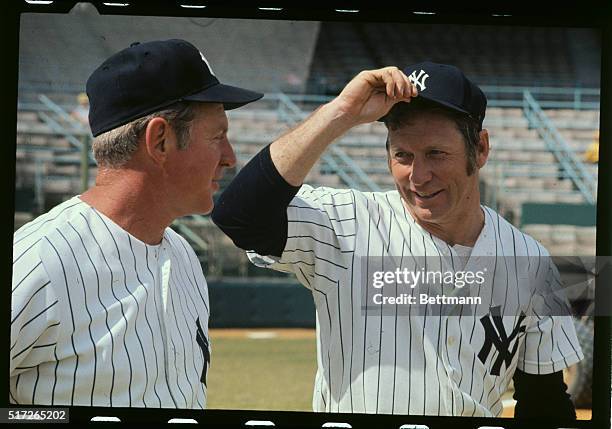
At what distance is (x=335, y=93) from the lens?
268 centimetres

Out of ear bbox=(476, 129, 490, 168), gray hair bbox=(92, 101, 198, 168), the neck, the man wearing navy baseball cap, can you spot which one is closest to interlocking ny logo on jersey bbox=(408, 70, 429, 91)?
ear bbox=(476, 129, 490, 168)

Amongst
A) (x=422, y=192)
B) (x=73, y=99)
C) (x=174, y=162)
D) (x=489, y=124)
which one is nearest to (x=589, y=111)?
(x=489, y=124)

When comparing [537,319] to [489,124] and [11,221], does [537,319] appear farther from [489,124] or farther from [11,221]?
[11,221]

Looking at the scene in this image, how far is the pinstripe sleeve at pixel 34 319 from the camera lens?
6.13ft

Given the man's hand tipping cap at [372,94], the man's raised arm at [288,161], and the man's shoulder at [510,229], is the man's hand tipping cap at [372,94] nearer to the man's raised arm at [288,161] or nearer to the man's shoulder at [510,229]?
the man's raised arm at [288,161]

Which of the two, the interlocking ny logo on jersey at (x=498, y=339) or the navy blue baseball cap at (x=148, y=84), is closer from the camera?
the navy blue baseball cap at (x=148, y=84)

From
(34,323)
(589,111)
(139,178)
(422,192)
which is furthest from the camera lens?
(589,111)

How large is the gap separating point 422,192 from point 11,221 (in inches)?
43.6

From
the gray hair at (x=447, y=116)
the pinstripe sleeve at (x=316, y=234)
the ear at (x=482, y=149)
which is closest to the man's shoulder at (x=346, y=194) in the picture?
the pinstripe sleeve at (x=316, y=234)

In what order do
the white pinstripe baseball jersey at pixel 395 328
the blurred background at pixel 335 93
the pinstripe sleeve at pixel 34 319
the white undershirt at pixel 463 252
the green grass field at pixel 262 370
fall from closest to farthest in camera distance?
the pinstripe sleeve at pixel 34 319 < the white pinstripe baseball jersey at pixel 395 328 < the white undershirt at pixel 463 252 < the blurred background at pixel 335 93 < the green grass field at pixel 262 370

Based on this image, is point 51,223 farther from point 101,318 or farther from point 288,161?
point 288,161

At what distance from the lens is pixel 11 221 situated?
242cm

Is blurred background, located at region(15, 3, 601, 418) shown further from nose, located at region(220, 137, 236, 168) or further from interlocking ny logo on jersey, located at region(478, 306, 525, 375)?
nose, located at region(220, 137, 236, 168)

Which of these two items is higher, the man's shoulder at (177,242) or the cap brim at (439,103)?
the cap brim at (439,103)
